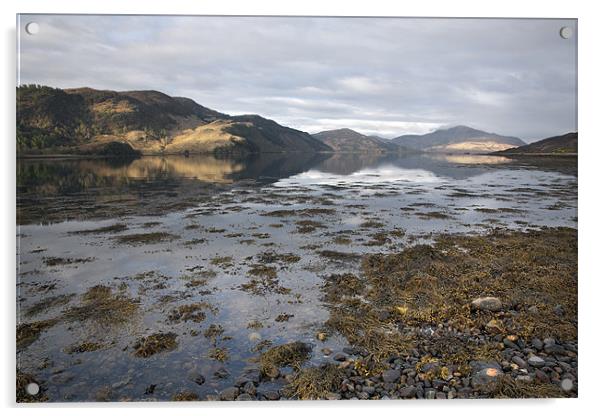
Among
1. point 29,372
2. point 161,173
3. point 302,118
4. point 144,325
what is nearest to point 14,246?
point 29,372

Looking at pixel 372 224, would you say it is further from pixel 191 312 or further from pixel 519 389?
pixel 191 312

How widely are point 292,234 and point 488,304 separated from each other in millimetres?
5662

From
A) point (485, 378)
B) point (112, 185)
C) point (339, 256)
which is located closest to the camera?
point (485, 378)

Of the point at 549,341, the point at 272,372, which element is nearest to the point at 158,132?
the point at 272,372

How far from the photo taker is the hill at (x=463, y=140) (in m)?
8.45

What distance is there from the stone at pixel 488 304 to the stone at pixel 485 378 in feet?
4.07

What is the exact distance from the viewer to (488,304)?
6836 mm

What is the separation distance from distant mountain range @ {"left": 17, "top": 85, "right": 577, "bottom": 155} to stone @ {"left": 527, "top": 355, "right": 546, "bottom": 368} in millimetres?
4274

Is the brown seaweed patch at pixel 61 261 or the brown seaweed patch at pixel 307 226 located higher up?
the brown seaweed patch at pixel 307 226

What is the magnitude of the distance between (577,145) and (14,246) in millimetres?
11651

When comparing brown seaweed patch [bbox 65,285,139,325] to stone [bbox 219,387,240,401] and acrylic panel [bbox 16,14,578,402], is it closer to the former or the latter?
acrylic panel [bbox 16,14,578,402]

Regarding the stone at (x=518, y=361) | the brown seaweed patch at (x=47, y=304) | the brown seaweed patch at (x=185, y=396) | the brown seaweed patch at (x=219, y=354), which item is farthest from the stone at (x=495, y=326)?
the brown seaweed patch at (x=47, y=304)

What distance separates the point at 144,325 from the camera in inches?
261

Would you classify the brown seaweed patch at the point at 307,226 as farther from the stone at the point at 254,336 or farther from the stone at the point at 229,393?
the stone at the point at 229,393
